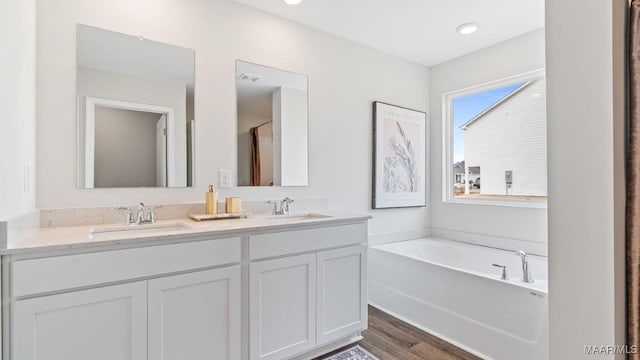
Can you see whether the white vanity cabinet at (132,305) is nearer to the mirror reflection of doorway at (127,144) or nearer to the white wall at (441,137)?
the mirror reflection of doorway at (127,144)

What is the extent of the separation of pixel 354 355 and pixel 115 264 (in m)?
1.59

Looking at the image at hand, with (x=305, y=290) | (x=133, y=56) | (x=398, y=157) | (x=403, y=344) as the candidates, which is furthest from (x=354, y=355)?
(x=133, y=56)

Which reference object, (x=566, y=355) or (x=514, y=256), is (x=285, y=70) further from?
(x=514, y=256)

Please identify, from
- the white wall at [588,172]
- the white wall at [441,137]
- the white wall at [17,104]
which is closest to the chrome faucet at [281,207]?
the white wall at [17,104]

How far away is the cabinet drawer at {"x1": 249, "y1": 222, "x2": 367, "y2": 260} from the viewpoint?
1.82 meters

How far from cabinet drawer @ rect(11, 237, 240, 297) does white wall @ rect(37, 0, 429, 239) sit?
619mm

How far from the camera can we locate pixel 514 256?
9.39ft

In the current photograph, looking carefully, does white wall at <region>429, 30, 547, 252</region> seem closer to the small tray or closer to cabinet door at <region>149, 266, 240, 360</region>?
the small tray

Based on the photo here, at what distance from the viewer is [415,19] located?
262cm

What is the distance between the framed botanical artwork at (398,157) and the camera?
3.16 m

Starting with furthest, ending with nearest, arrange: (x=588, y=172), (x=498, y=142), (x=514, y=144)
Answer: (x=498, y=142), (x=514, y=144), (x=588, y=172)

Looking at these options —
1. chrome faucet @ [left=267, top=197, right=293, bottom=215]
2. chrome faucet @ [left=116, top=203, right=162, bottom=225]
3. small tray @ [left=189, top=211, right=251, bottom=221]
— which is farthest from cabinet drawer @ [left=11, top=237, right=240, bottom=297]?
chrome faucet @ [left=267, top=197, right=293, bottom=215]

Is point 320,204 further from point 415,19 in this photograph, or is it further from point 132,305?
point 415,19

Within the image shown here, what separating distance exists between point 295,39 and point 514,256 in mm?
2725
